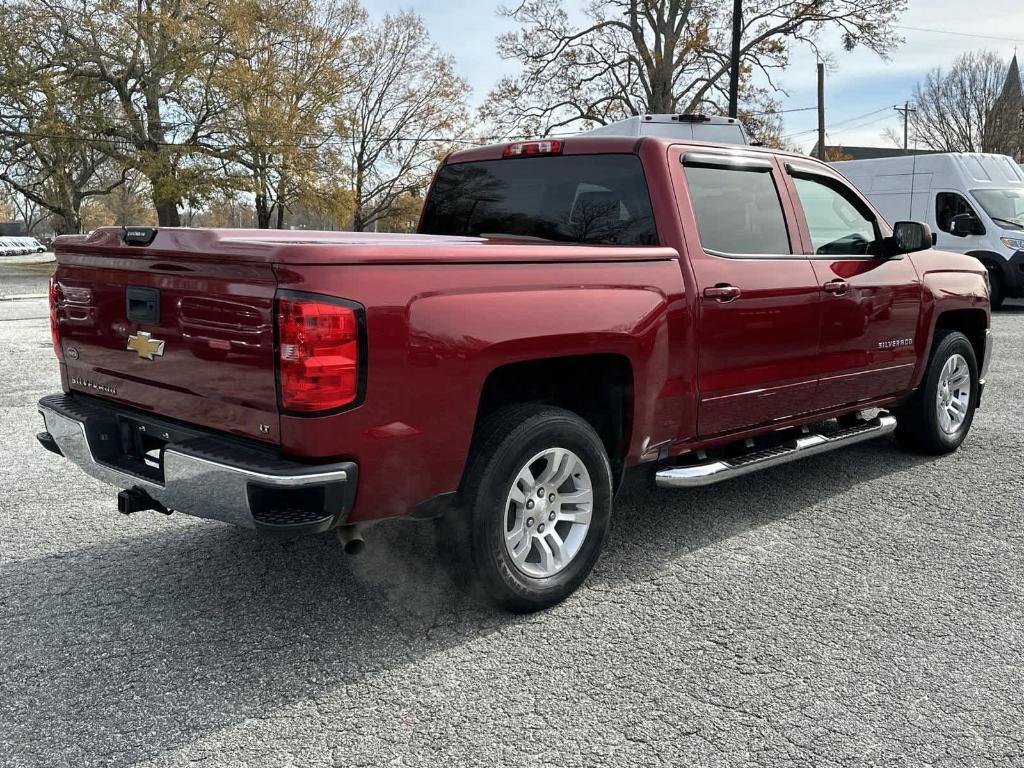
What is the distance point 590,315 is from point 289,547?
1.86 m

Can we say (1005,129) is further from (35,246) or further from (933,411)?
(35,246)

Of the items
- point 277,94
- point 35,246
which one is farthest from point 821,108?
point 35,246

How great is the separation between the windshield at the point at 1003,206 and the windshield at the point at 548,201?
14214 millimetres

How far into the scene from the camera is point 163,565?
411 cm

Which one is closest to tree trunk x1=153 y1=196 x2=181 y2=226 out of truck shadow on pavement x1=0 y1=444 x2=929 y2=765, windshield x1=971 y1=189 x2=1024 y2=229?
windshield x1=971 y1=189 x2=1024 y2=229

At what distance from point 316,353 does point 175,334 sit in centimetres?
70

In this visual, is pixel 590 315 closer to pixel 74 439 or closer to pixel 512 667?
pixel 512 667

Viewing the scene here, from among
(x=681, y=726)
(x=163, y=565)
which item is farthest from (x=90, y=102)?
(x=681, y=726)

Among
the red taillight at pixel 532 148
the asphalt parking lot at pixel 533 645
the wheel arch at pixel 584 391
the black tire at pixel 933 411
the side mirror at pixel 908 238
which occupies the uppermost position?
the red taillight at pixel 532 148

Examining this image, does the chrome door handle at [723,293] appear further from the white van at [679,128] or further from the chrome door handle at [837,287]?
the white van at [679,128]

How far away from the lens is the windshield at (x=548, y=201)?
4.27m

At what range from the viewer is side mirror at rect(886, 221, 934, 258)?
5199mm

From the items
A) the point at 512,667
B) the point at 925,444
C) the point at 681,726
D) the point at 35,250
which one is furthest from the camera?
the point at 35,250

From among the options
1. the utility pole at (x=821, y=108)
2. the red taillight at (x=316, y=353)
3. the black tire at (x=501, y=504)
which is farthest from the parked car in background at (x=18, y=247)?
the red taillight at (x=316, y=353)
